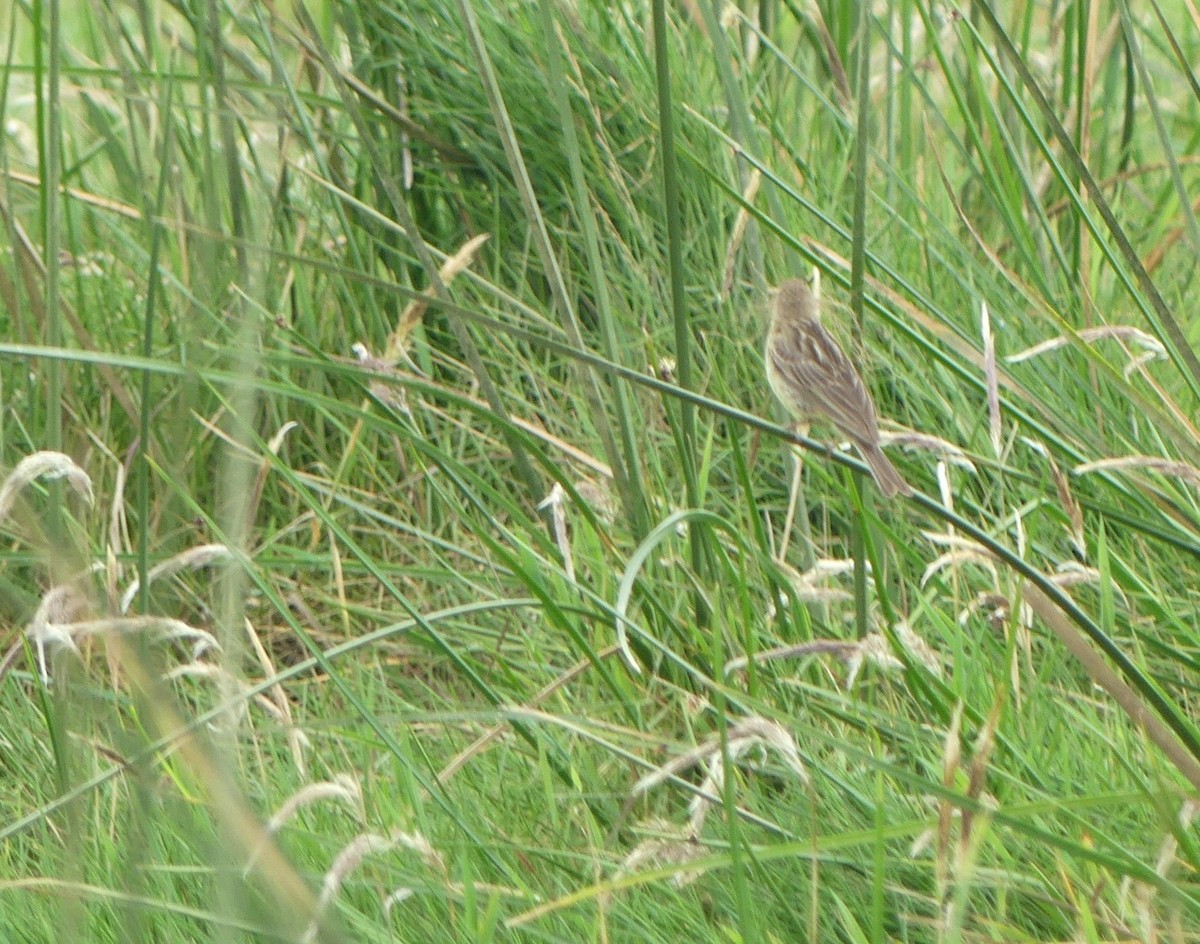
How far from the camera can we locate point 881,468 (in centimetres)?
181

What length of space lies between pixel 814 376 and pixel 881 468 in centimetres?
29

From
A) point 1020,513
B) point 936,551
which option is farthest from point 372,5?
point 1020,513

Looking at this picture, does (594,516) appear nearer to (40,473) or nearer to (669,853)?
(669,853)

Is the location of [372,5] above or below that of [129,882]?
above

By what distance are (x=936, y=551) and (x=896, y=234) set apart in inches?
27.7

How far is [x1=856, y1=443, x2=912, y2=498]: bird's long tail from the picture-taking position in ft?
5.61

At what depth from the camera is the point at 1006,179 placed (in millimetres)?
2404

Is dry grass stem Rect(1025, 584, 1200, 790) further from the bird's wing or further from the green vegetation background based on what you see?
the bird's wing

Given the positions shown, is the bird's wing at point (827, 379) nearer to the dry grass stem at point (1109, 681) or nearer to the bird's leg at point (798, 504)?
the bird's leg at point (798, 504)

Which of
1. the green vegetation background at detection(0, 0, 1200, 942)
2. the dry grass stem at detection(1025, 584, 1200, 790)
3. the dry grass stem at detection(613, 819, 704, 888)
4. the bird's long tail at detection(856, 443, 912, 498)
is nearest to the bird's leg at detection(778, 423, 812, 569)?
the green vegetation background at detection(0, 0, 1200, 942)

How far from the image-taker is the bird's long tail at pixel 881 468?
1.71m

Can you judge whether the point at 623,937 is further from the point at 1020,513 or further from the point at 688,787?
the point at 1020,513

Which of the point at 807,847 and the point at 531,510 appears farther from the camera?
the point at 531,510

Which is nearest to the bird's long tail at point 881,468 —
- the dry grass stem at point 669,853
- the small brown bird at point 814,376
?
the small brown bird at point 814,376
